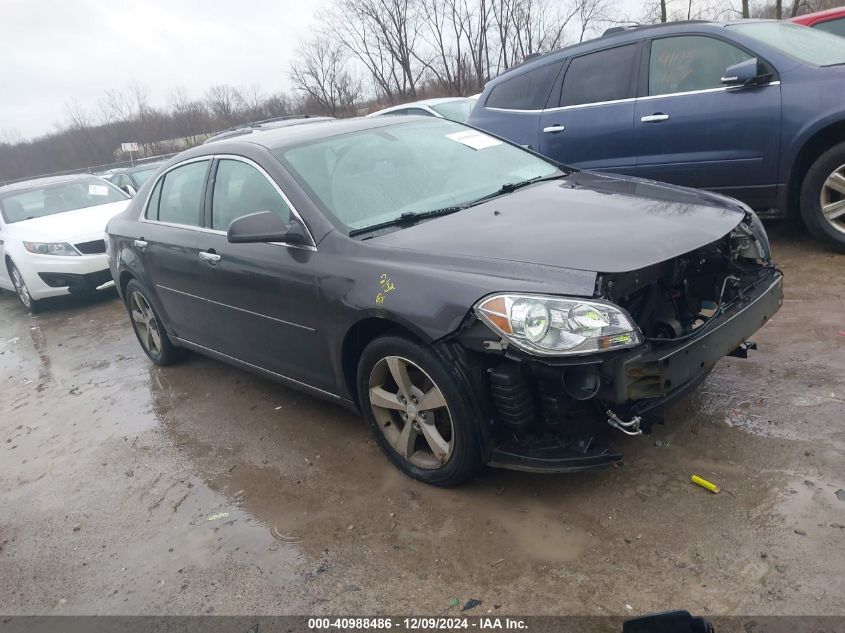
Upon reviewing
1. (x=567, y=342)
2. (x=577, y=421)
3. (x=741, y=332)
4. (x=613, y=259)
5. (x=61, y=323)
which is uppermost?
(x=613, y=259)

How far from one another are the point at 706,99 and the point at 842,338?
7.78ft

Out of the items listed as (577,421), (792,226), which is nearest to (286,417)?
(577,421)

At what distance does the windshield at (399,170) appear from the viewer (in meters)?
3.41

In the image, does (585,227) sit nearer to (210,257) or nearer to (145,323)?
(210,257)

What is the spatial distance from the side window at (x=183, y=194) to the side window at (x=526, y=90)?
356 centimetres

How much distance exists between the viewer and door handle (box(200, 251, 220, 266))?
13.0 ft

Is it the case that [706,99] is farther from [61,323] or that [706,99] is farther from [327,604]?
[61,323]

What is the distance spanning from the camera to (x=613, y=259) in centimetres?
257

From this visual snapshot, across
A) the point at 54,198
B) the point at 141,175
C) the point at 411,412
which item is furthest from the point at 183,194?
the point at 141,175

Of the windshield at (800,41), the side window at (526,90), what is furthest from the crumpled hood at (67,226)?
the windshield at (800,41)

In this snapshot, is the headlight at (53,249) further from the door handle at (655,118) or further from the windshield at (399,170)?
the door handle at (655,118)

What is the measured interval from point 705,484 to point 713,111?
11.8 feet

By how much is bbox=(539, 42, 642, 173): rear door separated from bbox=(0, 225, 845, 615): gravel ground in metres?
2.14

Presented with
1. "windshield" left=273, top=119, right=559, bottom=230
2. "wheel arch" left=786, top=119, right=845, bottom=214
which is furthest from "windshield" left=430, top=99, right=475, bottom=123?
"windshield" left=273, top=119, right=559, bottom=230
